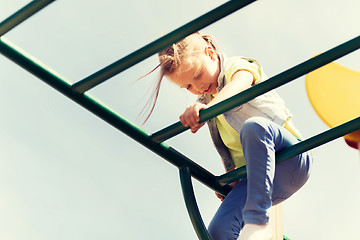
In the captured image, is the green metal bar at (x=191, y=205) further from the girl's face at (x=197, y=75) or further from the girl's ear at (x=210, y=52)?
the girl's ear at (x=210, y=52)

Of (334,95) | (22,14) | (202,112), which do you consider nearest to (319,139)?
(334,95)

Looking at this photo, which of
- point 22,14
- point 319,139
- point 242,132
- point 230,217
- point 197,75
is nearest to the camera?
point 22,14

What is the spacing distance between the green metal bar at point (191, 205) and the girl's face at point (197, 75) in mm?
298

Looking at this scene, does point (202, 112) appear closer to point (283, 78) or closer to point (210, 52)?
point (283, 78)

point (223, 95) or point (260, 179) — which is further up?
point (223, 95)

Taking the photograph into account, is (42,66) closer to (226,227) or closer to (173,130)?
(173,130)

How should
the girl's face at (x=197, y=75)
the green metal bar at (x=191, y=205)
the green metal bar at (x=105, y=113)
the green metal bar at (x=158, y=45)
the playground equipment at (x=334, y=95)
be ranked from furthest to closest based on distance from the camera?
the girl's face at (x=197, y=75) → the green metal bar at (x=191, y=205) → the playground equipment at (x=334, y=95) → the green metal bar at (x=105, y=113) → the green metal bar at (x=158, y=45)

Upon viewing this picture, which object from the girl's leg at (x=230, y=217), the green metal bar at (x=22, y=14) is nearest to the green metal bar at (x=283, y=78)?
the girl's leg at (x=230, y=217)

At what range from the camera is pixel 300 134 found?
1.69 metres

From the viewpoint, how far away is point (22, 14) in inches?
46.8

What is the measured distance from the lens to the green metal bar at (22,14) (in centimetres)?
117

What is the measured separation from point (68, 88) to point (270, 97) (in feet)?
1.99

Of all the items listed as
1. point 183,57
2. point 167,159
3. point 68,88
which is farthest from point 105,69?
point 183,57

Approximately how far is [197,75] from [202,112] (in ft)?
1.37
